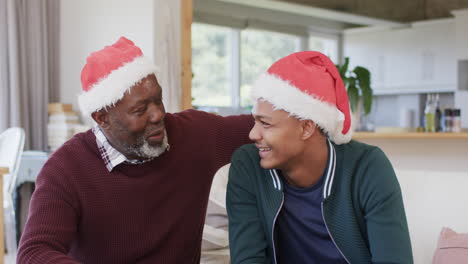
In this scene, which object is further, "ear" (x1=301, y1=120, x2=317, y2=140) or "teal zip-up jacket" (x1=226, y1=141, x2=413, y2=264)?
"ear" (x1=301, y1=120, x2=317, y2=140)

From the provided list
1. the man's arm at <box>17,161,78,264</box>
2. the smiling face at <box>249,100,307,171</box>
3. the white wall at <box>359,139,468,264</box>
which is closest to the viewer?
the man's arm at <box>17,161,78,264</box>

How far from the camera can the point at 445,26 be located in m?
7.71

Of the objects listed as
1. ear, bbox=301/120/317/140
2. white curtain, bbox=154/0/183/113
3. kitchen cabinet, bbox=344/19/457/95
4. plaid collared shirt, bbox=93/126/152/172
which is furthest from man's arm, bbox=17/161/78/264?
kitchen cabinet, bbox=344/19/457/95

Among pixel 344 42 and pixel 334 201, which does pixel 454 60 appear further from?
pixel 334 201

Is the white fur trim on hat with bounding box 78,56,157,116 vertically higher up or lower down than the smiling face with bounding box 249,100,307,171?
higher up

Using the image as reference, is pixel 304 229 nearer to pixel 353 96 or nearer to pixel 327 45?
pixel 353 96

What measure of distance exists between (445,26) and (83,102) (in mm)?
6839

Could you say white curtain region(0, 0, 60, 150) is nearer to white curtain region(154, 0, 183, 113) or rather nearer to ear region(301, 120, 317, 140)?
white curtain region(154, 0, 183, 113)

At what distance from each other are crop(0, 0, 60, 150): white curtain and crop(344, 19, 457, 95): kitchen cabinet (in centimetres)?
490

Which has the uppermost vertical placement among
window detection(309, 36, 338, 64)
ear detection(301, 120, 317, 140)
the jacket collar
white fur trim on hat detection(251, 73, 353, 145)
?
window detection(309, 36, 338, 64)

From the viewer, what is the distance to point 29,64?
16.5 ft

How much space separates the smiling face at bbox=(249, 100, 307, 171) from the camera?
64.0 inches

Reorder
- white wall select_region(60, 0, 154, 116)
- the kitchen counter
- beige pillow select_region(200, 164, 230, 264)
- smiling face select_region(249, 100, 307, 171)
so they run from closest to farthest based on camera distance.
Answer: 1. smiling face select_region(249, 100, 307, 171)
2. beige pillow select_region(200, 164, 230, 264)
3. white wall select_region(60, 0, 154, 116)
4. the kitchen counter

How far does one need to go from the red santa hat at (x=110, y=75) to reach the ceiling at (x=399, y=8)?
6.59 meters
